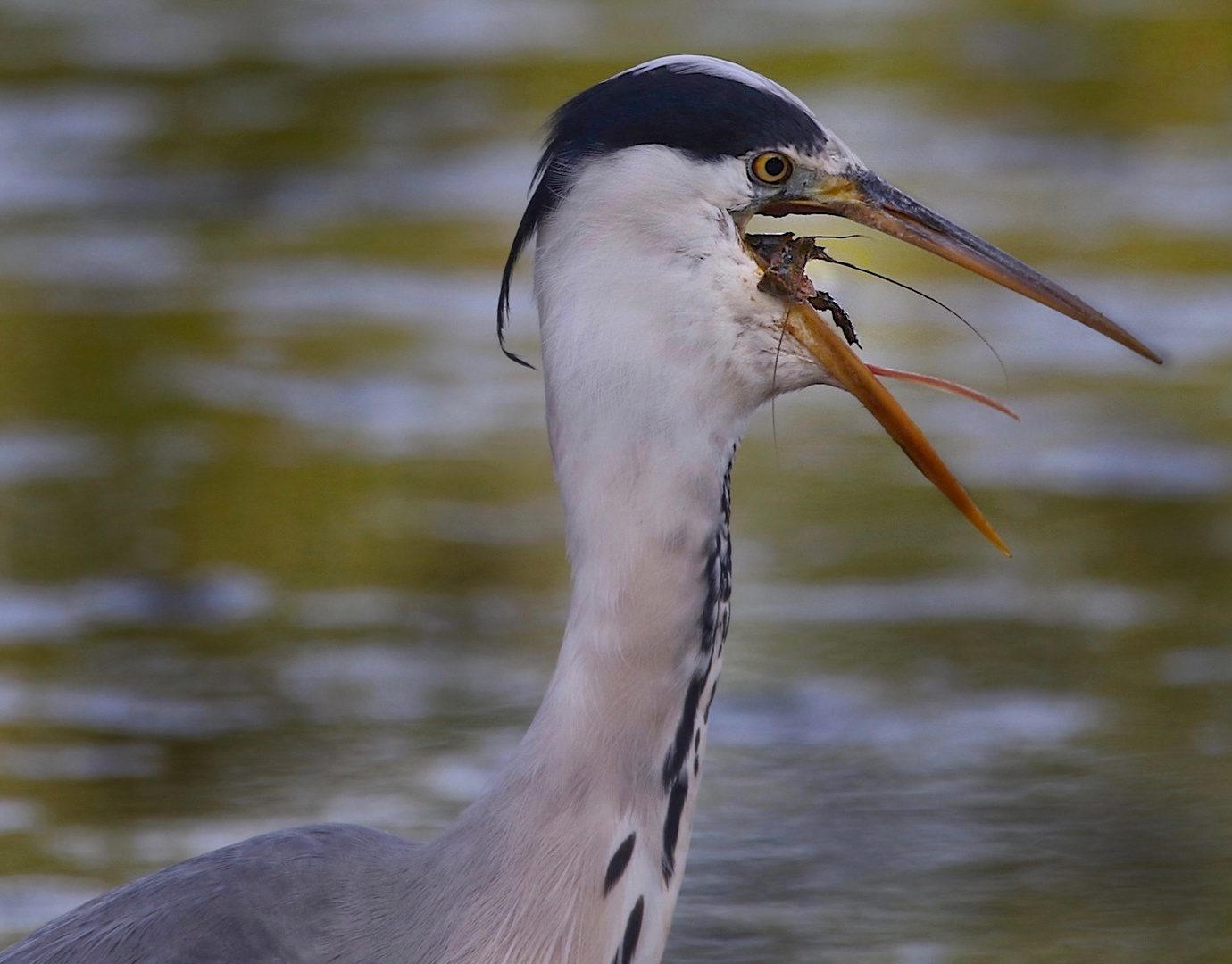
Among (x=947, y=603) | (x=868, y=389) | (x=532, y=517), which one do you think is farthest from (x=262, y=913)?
(x=532, y=517)

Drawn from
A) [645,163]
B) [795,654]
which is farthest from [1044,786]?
[645,163]

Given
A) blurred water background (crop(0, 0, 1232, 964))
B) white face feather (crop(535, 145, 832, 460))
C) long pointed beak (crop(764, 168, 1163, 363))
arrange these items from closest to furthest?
white face feather (crop(535, 145, 832, 460)) < long pointed beak (crop(764, 168, 1163, 363)) < blurred water background (crop(0, 0, 1232, 964))

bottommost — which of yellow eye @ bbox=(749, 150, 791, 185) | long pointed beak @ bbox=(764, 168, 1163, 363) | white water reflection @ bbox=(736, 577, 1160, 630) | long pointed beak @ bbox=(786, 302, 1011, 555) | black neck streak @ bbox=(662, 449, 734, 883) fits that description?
black neck streak @ bbox=(662, 449, 734, 883)

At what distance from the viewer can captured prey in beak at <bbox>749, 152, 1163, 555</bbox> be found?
10.1ft

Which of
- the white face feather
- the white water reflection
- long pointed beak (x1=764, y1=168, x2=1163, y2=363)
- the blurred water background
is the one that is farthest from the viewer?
the white water reflection

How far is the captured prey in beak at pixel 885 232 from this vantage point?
10.1 feet

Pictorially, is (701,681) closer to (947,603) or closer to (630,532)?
(630,532)

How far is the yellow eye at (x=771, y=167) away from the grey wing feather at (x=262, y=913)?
3.72 feet

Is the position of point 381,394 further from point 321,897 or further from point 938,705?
point 321,897

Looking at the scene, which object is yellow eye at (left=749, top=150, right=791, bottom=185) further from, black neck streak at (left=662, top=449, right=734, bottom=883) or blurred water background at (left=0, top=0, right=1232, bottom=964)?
blurred water background at (left=0, top=0, right=1232, bottom=964)

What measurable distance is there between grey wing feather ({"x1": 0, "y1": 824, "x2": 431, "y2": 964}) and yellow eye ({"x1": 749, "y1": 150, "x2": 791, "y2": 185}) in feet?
3.72

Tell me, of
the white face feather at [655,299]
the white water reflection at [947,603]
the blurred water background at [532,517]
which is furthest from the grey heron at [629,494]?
the white water reflection at [947,603]

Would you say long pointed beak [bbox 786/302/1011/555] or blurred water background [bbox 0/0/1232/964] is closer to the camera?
long pointed beak [bbox 786/302/1011/555]

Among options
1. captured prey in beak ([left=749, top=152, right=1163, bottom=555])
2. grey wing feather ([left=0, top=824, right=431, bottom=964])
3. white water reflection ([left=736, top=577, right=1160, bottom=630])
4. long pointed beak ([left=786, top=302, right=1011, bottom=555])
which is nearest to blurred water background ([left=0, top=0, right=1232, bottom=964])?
white water reflection ([left=736, top=577, right=1160, bottom=630])
